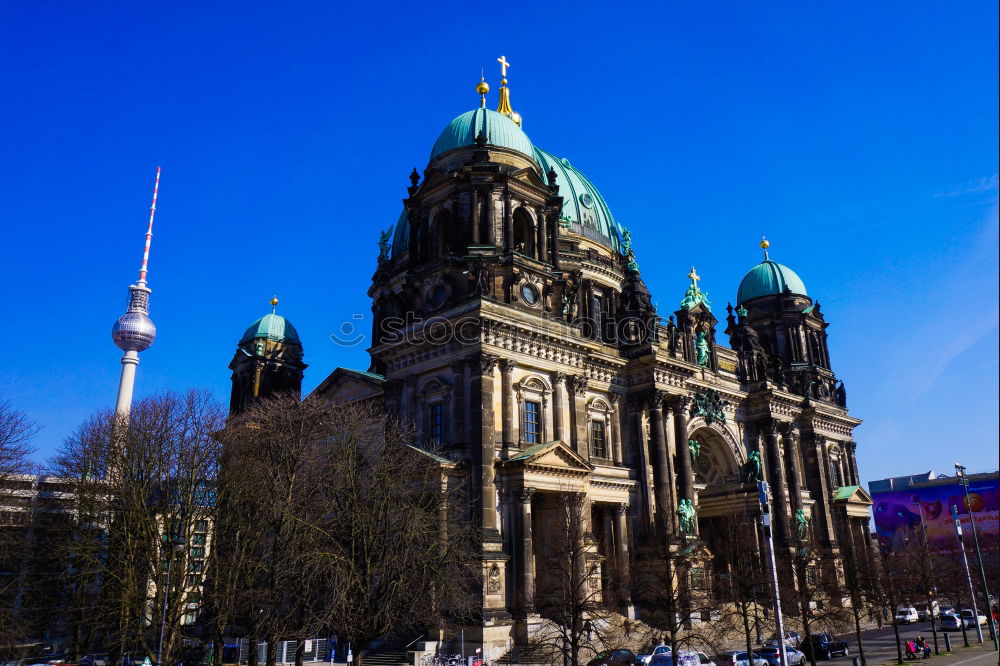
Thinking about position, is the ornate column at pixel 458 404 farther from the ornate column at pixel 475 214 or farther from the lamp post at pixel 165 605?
the lamp post at pixel 165 605

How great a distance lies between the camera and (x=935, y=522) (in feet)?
391

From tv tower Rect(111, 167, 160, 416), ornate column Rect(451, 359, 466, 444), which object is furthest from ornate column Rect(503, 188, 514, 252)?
tv tower Rect(111, 167, 160, 416)

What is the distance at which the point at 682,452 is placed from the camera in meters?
54.7

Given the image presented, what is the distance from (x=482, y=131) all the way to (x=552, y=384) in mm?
16765

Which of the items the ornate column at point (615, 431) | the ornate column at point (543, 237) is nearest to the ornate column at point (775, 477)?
the ornate column at point (615, 431)

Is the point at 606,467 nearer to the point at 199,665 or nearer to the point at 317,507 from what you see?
the point at 317,507

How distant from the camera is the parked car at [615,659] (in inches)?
1363

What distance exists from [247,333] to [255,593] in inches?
1817

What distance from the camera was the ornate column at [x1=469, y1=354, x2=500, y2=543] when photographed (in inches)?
1622

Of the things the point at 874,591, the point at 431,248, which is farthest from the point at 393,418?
the point at 874,591

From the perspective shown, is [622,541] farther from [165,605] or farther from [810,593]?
[165,605]

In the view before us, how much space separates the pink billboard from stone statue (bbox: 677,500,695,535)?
2752 inches

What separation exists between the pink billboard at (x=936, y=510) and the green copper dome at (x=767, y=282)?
49151 mm

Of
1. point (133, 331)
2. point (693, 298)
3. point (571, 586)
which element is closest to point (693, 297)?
point (693, 298)
